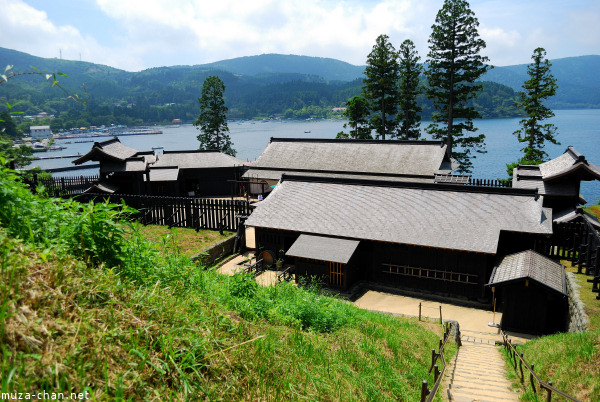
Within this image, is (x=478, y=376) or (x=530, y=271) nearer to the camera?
(x=478, y=376)

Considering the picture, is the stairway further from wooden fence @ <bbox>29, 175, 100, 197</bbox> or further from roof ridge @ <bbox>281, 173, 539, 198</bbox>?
wooden fence @ <bbox>29, 175, 100, 197</bbox>

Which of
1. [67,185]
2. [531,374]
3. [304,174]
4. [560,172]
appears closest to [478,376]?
[531,374]

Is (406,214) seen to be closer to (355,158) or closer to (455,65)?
(355,158)

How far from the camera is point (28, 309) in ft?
11.3

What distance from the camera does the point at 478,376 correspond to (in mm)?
8961

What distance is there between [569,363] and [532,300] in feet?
17.4

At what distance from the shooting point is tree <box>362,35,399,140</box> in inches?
1636

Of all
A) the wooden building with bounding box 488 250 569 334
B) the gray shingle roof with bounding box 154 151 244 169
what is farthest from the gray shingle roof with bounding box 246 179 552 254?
the gray shingle roof with bounding box 154 151 244 169

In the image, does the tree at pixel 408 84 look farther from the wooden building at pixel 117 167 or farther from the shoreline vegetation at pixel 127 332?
the shoreline vegetation at pixel 127 332

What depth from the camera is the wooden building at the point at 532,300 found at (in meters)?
12.7

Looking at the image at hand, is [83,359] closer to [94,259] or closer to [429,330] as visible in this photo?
[94,259]

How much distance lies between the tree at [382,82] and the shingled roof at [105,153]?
2606cm

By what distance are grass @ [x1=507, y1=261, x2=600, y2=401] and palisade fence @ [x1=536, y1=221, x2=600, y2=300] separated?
562 cm

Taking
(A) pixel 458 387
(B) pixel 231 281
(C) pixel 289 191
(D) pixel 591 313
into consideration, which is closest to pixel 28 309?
(B) pixel 231 281
